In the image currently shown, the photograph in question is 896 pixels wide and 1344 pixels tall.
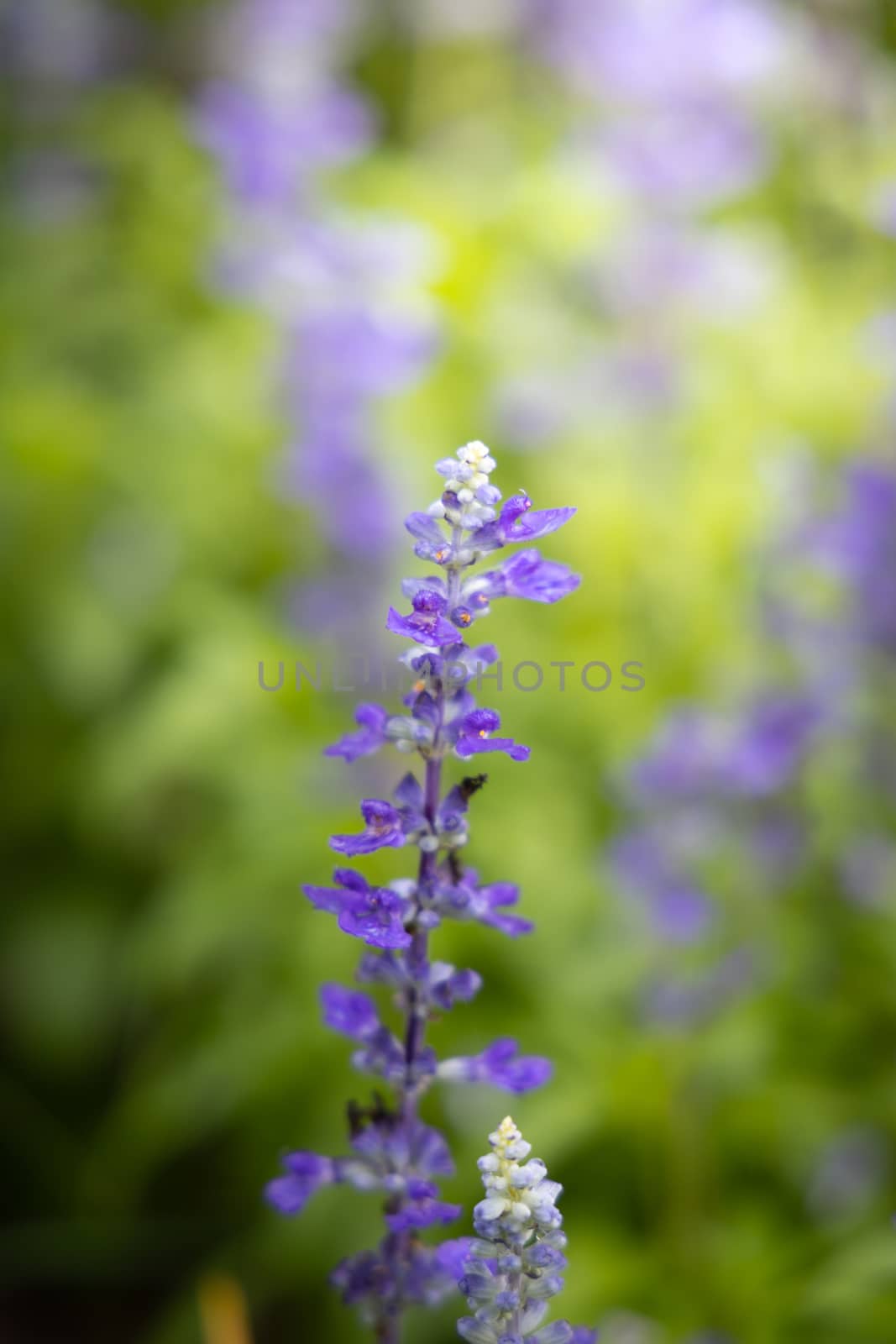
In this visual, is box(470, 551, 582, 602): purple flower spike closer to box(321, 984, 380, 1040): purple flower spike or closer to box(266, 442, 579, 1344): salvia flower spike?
box(266, 442, 579, 1344): salvia flower spike

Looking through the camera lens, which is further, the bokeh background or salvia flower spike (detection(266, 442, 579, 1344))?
the bokeh background

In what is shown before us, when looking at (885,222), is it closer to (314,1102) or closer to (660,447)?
(660,447)

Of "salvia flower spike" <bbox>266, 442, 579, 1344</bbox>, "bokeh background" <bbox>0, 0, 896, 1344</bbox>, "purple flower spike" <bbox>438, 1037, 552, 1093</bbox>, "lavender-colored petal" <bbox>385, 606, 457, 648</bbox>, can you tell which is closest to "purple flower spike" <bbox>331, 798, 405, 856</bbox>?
"salvia flower spike" <bbox>266, 442, 579, 1344</bbox>

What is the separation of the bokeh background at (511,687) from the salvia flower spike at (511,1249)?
1.17m

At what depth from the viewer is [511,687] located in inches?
186

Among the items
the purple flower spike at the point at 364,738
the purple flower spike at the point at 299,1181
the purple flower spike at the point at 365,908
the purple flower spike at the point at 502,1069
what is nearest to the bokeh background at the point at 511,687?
the purple flower spike at the point at 502,1069

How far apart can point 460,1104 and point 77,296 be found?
17.4 ft

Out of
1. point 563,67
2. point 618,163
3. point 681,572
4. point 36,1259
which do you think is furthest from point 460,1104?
point 563,67

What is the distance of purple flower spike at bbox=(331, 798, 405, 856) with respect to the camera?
165 cm

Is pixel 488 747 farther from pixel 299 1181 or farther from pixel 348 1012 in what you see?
pixel 299 1181

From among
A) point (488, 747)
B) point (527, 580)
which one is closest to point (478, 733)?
point (488, 747)

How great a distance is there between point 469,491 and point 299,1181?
1.05 meters

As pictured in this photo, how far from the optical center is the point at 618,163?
5.83 m

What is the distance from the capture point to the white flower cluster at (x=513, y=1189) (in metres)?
1.49
